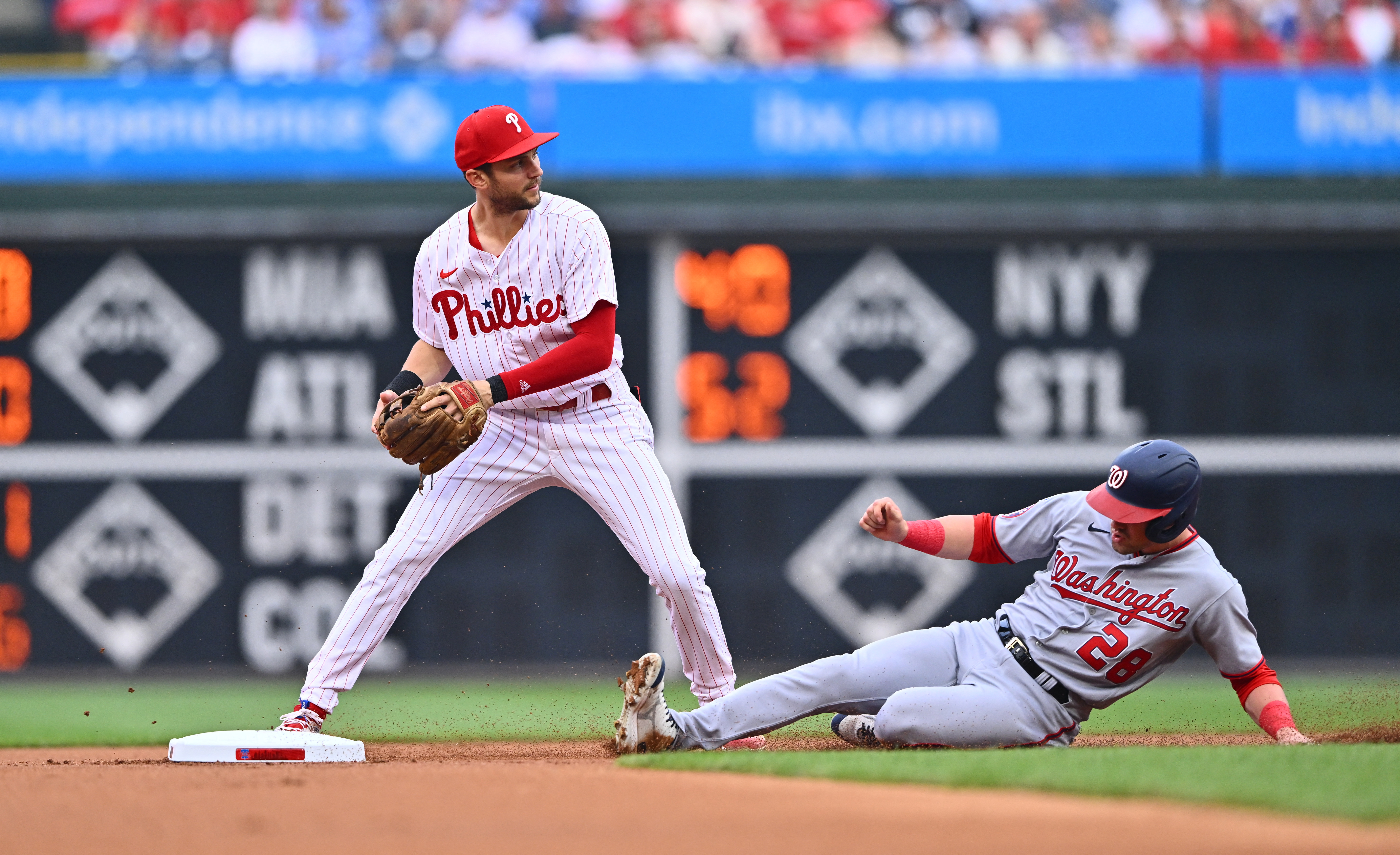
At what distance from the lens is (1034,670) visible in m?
4.04

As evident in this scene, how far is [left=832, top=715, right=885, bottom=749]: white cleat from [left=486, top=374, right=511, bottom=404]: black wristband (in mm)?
1223

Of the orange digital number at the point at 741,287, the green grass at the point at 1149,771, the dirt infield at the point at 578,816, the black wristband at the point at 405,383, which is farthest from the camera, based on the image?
the orange digital number at the point at 741,287

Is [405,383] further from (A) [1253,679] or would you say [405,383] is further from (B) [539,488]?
(A) [1253,679]

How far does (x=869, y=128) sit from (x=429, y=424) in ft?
13.9

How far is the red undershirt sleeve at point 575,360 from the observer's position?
Answer: 4.14 meters

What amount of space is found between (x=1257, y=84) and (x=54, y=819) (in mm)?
6522

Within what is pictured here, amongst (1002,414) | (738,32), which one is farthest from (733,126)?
(1002,414)

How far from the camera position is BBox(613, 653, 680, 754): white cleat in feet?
12.7

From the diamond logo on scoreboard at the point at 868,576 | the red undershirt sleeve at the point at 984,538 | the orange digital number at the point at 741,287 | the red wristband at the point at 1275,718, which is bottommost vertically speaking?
the diamond logo on scoreboard at the point at 868,576

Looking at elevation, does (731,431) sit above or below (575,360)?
below

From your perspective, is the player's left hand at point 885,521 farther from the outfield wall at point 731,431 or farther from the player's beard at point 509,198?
the outfield wall at point 731,431

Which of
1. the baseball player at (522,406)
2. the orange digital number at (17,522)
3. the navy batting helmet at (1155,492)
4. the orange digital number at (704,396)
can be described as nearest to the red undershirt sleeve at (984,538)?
the navy batting helmet at (1155,492)

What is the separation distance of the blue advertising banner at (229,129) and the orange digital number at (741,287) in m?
1.13

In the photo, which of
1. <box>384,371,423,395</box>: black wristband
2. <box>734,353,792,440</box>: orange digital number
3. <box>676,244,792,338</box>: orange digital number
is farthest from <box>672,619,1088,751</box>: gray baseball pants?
<box>676,244,792,338</box>: orange digital number
